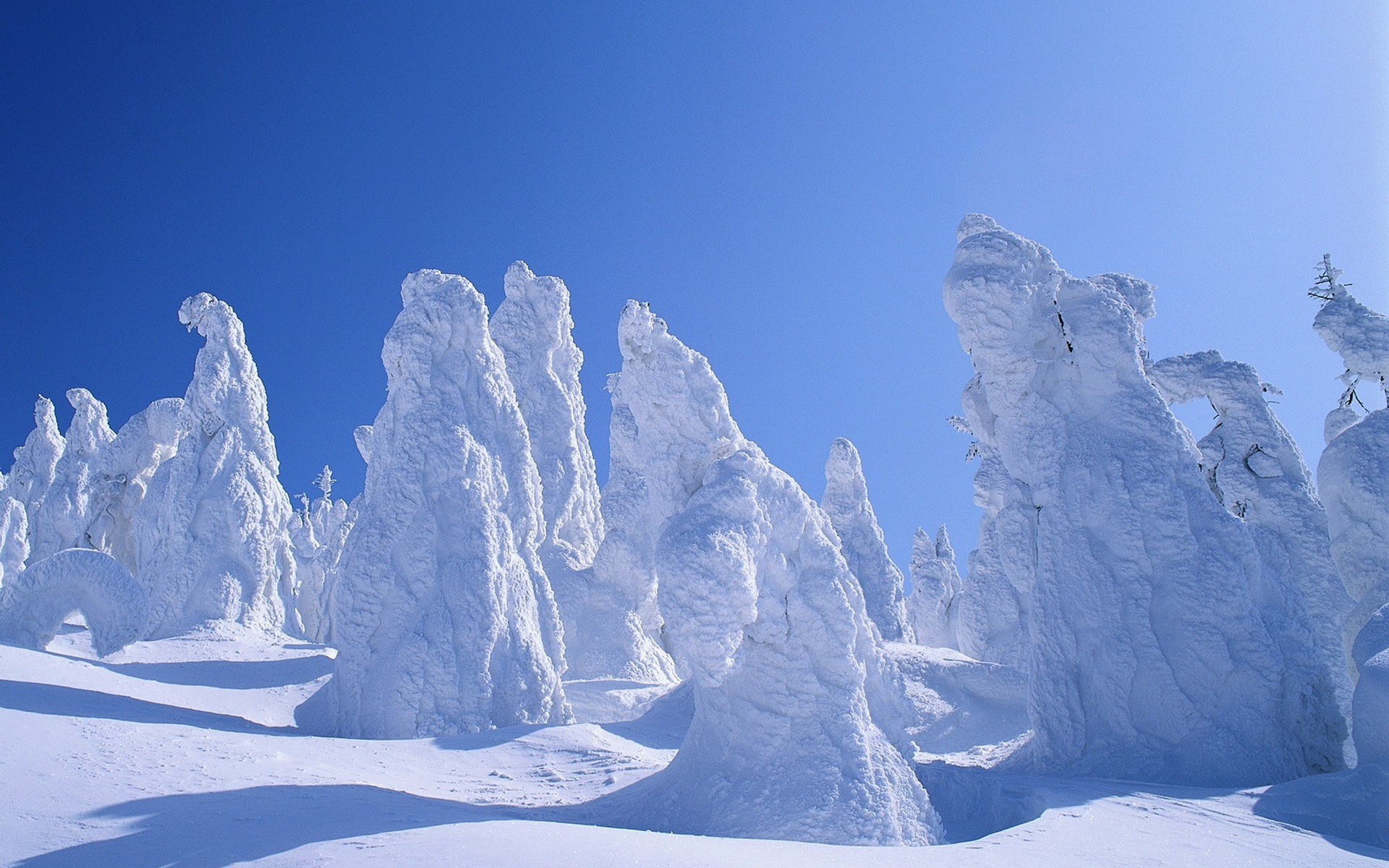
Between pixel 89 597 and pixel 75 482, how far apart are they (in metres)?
22.3

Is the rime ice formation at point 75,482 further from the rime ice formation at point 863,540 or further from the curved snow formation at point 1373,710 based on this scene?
the curved snow formation at point 1373,710

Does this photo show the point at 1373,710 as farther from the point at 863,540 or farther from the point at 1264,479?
the point at 863,540

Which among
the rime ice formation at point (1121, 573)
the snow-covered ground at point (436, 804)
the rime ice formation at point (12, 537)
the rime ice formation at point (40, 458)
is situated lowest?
the snow-covered ground at point (436, 804)

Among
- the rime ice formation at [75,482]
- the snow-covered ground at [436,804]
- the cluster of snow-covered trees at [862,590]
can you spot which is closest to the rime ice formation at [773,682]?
the cluster of snow-covered trees at [862,590]

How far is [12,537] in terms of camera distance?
30438 millimetres

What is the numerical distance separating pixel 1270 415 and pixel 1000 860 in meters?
12.5

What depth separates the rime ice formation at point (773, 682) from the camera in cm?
779

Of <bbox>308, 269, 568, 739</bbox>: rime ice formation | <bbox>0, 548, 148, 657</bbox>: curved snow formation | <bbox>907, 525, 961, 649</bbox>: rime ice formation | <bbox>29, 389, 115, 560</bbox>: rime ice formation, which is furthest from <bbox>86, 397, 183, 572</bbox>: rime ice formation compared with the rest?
<bbox>907, 525, 961, 649</bbox>: rime ice formation

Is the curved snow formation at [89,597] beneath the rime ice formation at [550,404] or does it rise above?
beneath

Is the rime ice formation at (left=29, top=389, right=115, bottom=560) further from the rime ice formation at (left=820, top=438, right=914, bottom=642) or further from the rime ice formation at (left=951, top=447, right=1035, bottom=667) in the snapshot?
the rime ice formation at (left=951, top=447, right=1035, bottom=667)

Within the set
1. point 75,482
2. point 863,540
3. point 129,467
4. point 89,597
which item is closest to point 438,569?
point 89,597

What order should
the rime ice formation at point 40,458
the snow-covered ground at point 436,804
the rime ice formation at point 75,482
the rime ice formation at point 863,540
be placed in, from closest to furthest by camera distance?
the snow-covered ground at point 436,804, the rime ice formation at point 863,540, the rime ice formation at point 75,482, the rime ice formation at point 40,458

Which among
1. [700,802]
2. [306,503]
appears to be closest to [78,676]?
[700,802]

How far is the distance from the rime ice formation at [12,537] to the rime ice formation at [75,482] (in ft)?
1.34
